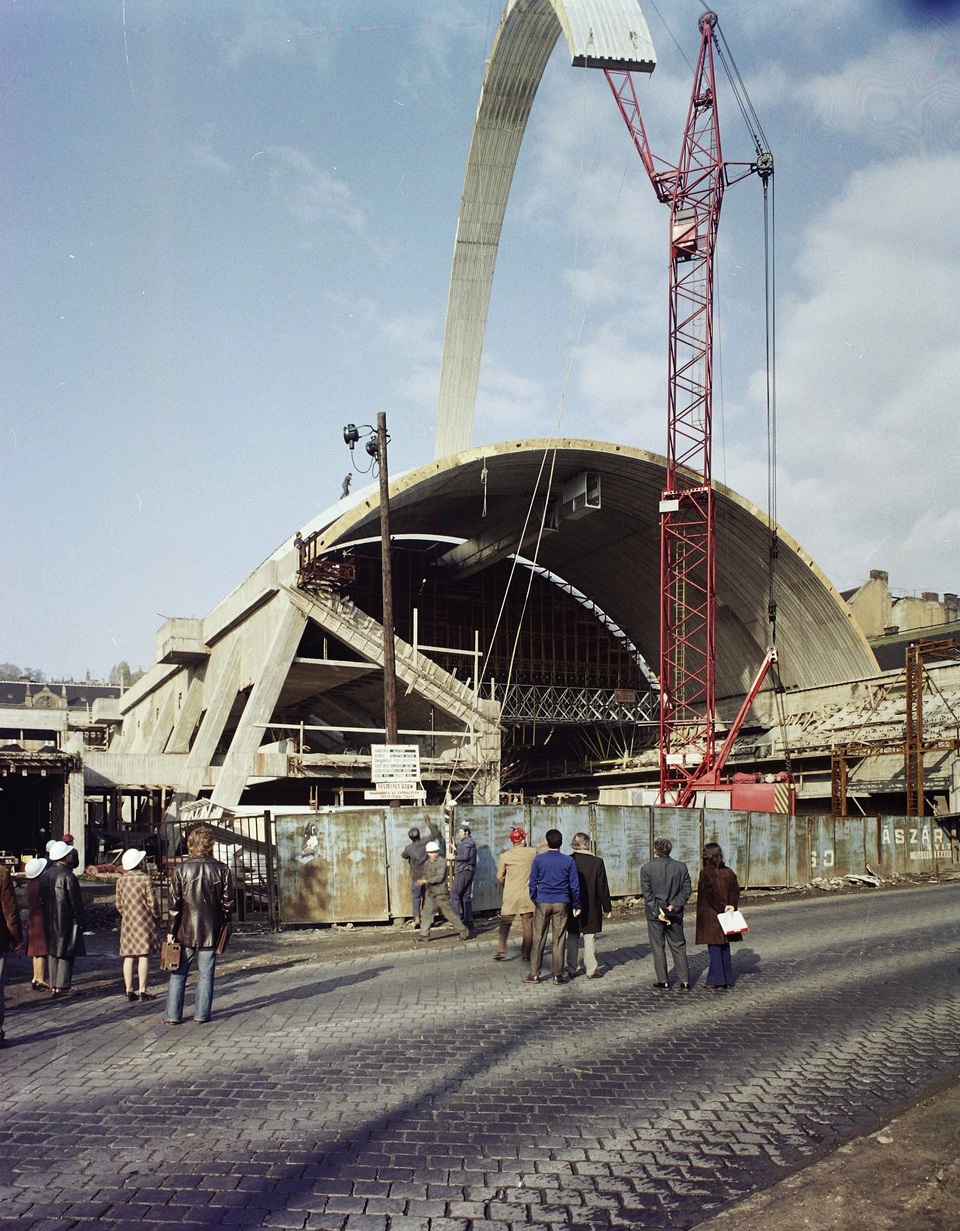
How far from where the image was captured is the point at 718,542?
4269 centimetres

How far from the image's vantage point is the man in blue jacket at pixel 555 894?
1077 centimetres

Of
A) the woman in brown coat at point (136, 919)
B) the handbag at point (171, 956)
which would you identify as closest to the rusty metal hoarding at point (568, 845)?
the woman in brown coat at point (136, 919)

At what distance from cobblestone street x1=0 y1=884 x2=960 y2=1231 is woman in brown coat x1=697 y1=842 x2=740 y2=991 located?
27cm

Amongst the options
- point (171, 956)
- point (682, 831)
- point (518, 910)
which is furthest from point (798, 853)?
point (171, 956)

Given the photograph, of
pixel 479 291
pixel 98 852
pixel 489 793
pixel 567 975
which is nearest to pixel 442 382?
pixel 479 291

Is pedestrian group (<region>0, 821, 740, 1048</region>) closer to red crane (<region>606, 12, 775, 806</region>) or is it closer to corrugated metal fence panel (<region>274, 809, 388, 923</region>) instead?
corrugated metal fence panel (<region>274, 809, 388, 923</region>)

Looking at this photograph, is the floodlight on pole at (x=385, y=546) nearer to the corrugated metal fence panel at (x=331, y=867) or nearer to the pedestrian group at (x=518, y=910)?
the corrugated metal fence panel at (x=331, y=867)

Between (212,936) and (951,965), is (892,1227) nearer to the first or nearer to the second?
(212,936)

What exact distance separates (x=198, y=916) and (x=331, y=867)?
8.07 metres

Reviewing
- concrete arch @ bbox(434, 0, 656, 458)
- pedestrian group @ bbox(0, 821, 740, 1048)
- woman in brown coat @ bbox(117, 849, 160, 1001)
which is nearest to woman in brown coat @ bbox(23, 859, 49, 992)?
pedestrian group @ bbox(0, 821, 740, 1048)

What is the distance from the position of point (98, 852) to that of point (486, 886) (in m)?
24.2

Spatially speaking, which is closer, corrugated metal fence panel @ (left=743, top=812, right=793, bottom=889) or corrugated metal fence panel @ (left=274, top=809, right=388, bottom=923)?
corrugated metal fence panel @ (left=274, top=809, right=388, bottom=923)

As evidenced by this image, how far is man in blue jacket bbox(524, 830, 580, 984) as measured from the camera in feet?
35.3

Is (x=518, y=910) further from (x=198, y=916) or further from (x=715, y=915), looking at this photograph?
(x=198, y=916)
